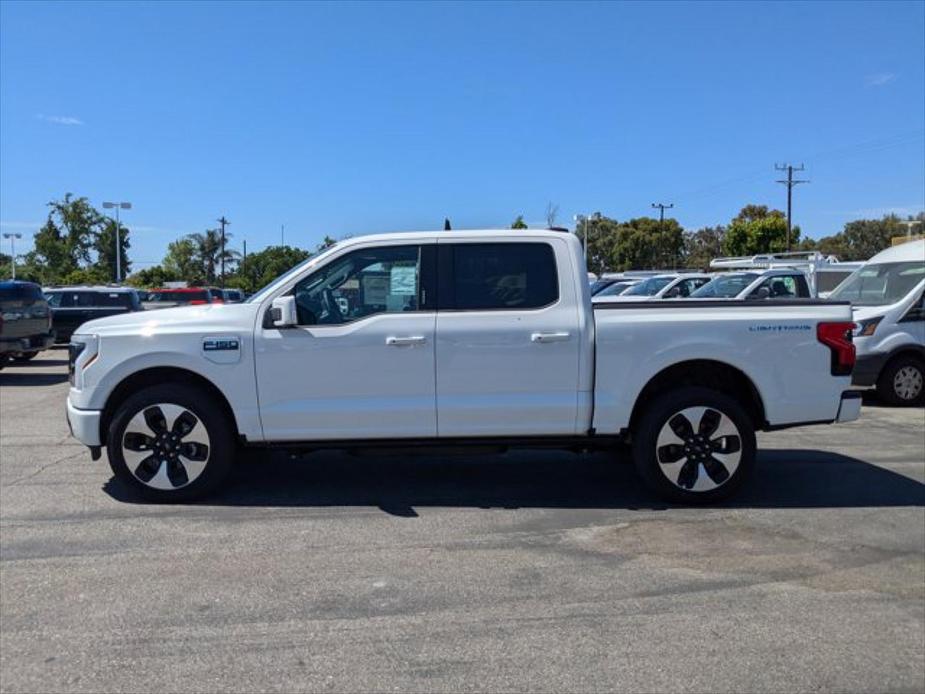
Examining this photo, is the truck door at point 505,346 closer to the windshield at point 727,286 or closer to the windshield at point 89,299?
the windshield at point 727,286

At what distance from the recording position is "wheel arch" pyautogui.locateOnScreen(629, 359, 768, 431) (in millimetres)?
6086

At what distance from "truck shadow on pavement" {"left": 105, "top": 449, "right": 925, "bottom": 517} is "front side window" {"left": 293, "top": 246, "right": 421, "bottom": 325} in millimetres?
1481

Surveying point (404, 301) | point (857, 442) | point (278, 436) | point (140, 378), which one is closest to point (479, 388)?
point (404, 301)

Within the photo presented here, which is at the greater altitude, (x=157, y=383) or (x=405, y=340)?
(x=405, y=340)

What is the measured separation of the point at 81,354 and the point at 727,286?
15601mm

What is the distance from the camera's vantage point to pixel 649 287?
23031mm

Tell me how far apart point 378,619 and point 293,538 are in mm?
1419

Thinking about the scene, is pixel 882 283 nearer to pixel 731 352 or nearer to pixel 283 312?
pixel 731 352

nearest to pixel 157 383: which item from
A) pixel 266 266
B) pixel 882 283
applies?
pixel 882 283

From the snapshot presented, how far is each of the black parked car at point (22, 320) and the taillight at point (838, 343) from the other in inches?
522

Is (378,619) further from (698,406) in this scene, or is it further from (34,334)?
(34,334)

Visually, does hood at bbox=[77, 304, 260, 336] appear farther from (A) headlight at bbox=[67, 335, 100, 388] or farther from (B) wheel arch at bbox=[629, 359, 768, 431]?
(B) wheel arch at bbox=[629, 359, 768, 431]

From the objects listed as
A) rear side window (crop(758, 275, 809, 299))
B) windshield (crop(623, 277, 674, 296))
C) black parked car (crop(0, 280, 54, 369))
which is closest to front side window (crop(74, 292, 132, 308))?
black parked car (crop(0, 280, 54, 369))

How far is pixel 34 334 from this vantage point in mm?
14672
